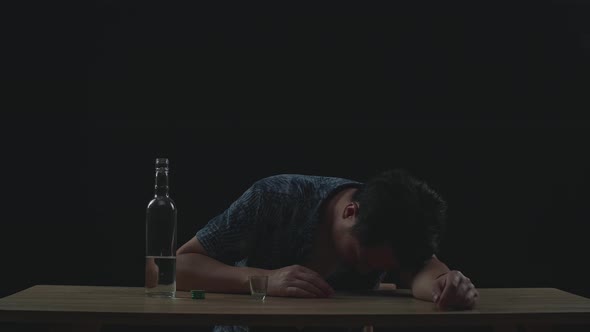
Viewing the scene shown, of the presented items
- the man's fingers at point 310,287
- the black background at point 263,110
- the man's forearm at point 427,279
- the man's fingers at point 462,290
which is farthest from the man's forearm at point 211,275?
the black background at point 263,110

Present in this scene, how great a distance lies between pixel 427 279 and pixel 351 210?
0.24m

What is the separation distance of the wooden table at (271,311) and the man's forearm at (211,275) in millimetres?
40

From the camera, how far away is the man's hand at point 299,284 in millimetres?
1805

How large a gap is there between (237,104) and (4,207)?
0.99m

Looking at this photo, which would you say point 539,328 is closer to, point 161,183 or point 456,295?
point 456,295

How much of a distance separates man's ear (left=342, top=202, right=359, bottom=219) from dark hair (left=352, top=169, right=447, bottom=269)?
2 cm

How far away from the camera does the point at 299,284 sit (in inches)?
71.2

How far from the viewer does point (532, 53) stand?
10.7 feet

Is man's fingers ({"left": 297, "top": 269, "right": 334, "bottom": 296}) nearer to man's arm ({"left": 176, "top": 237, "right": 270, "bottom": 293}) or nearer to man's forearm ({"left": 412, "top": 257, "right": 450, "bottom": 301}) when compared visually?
man's arm ({"left": 176, "top": 237, "right": 270, "bottom": 293})

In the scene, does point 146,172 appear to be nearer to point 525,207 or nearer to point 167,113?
point 167,113

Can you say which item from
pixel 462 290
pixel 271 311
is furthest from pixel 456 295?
pixel 271 311

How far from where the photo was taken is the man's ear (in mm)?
1950

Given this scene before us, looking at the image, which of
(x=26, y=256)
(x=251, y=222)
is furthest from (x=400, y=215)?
(x=26, y=256)

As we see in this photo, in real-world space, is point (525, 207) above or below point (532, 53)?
below
